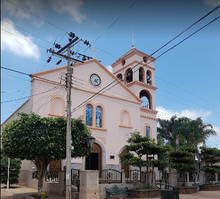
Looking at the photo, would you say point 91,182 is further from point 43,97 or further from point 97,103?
point 97,103

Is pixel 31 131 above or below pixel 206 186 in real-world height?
above

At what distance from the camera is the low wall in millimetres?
16219

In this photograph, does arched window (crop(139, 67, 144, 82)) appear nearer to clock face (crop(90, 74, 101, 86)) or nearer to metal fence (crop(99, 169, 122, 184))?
clock face (crop(90, 74, 101, 86))

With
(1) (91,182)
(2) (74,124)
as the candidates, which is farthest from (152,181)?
(2) (74,124)

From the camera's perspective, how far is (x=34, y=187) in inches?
744

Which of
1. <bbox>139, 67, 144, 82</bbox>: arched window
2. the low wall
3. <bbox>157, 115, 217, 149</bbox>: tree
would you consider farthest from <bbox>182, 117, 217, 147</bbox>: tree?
the low wall

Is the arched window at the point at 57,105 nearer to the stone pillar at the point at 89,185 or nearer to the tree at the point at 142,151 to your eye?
the tree at the point at 142,151

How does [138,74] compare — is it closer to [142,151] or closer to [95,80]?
[95,80]

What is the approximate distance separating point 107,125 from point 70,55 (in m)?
11.5

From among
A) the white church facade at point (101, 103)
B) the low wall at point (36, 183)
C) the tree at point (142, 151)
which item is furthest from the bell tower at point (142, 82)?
the low wall at point (36, 183)

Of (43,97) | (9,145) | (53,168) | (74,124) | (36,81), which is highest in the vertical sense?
(36,81)

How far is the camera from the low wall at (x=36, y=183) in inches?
639

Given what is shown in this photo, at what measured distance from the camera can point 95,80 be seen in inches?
1005

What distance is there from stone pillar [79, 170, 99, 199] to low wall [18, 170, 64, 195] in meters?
2.92
